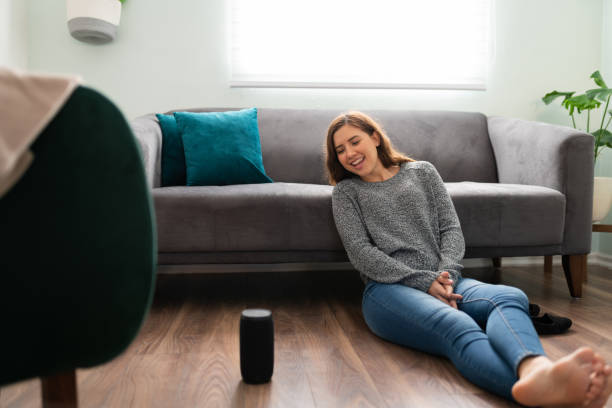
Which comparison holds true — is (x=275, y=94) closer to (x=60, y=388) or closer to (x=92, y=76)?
(x=92, y=76)

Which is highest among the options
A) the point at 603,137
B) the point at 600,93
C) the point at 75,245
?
the point at 600,93

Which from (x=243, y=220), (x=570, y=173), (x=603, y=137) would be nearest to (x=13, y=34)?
(x=243, y=220)

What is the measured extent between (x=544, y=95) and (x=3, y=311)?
9.92ft

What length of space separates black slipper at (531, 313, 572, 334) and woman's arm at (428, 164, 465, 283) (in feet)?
0.94

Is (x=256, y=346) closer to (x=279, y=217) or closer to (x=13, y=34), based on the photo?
(x=279, y=217)

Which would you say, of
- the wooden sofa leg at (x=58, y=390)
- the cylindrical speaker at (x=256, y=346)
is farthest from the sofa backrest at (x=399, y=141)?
the wooden sofa leg at (x=58, y=390)

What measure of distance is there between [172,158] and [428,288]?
1.30 metres

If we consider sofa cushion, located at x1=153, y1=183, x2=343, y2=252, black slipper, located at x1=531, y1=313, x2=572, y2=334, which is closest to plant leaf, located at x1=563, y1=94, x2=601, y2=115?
black slipper, located at x1=531, y1=313, x2=572, y2=334

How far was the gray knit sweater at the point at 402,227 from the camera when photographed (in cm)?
159

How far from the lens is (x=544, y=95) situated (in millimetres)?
2975

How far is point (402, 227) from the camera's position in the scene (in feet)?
5.43

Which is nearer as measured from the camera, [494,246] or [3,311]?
[3,311]

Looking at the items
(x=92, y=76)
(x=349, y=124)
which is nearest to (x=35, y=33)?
(x=92, y=76)

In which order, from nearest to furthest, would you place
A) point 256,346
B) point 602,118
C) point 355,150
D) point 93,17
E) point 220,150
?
point 256,346 → point 355,150 → point 220,150 → point 93,17 → point 602,118
